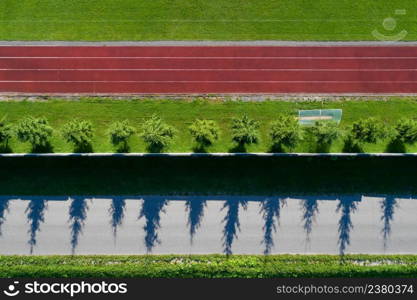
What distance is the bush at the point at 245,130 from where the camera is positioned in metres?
21.8

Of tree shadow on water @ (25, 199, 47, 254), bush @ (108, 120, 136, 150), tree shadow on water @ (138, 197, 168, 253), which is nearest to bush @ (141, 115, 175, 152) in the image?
bush @ (108, 120, 136, 150)

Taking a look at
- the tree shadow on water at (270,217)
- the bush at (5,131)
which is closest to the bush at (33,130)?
the bush at (5,131)

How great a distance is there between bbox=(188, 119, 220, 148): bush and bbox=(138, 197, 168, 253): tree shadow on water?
4470 millimetres

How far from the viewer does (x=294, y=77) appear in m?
23.9

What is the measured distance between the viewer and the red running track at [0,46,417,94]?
2386cm

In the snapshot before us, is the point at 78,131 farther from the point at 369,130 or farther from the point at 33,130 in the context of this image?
the point at 369,130

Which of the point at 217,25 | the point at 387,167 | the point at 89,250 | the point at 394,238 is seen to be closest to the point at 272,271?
the point at 394,238

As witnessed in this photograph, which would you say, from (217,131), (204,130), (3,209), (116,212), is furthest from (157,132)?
(3,209)

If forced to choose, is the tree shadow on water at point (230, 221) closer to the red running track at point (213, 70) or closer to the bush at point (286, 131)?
the bush at point (286, 131)

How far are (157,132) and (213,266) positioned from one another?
8537 millimetres

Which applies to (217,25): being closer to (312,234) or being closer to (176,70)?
(176,70)

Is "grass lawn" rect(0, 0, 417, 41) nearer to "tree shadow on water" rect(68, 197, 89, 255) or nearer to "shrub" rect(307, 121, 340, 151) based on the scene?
"shrub" rect(307, 121, 340, 151)

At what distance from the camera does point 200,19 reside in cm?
2464

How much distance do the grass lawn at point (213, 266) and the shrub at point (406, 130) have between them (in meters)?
7.00
